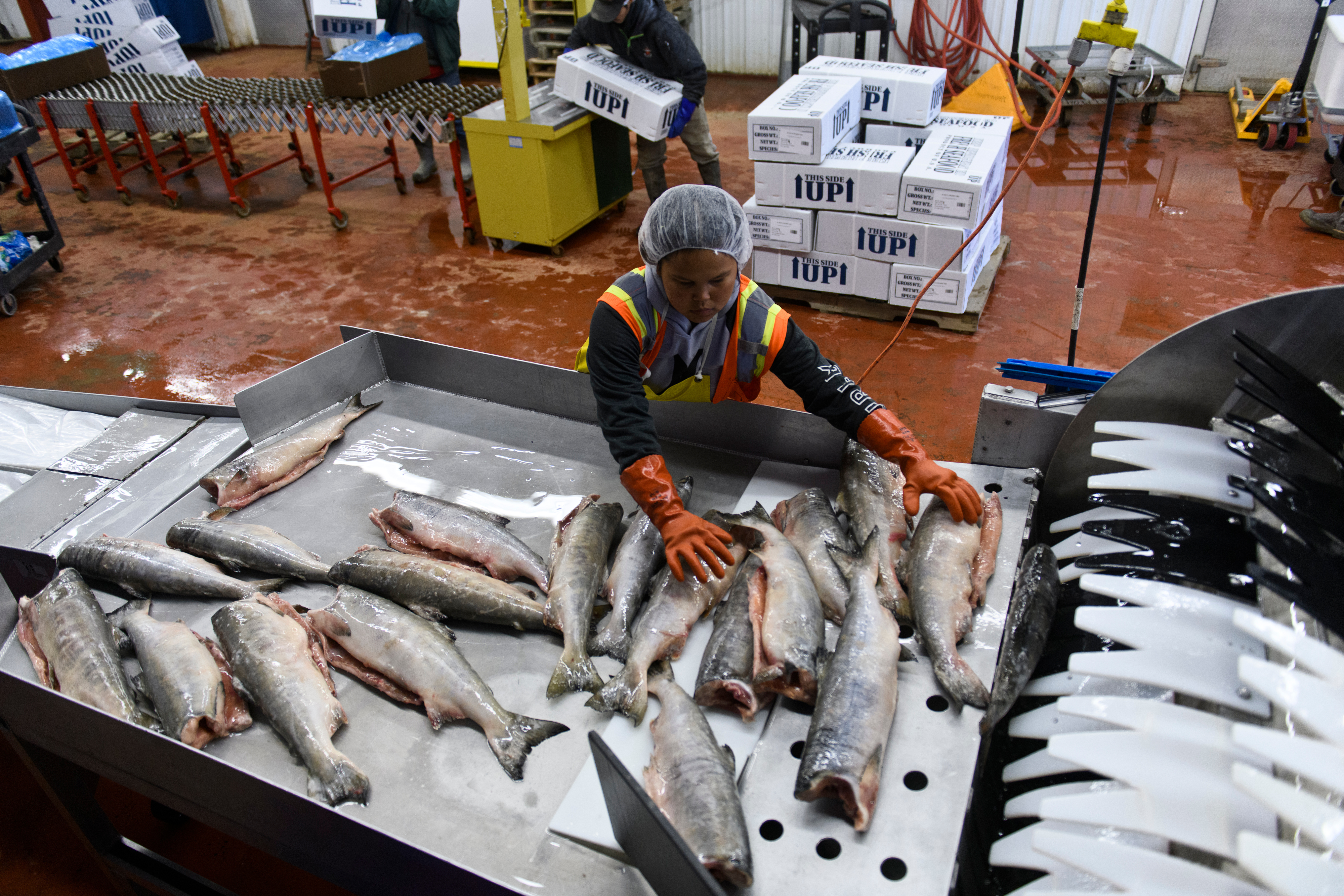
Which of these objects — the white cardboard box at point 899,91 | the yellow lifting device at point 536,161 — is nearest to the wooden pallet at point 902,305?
the white cardboard box at point 899,91

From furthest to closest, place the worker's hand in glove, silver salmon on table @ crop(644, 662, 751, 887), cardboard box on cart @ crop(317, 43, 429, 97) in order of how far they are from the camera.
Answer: cardboard box on cart @ crop(317, 43, 429, 97) → the worker's hand in glove → silver salmon on table @ crop(644, 662, 751, 887)

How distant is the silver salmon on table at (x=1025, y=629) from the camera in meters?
1.81

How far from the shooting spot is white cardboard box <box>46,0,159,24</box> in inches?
344

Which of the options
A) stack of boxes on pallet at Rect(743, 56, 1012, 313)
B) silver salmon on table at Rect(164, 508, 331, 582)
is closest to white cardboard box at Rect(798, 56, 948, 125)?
stack of boxes on pallet at Rect(743, 56, 1012, 313)

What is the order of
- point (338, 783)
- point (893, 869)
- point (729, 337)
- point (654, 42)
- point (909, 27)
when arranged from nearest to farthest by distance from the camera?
point (893, 869) → point (338, 783) → point (729, 337) → point (654, 42) → point (909, 27)

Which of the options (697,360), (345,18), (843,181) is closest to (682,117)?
(843,181)

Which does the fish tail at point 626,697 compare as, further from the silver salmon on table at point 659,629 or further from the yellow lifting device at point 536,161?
the yellow lifting device at point 536,161

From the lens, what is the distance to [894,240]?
5.26 meters

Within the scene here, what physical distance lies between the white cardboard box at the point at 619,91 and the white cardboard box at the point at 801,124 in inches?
43.9

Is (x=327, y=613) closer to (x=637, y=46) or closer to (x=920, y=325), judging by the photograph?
(x=920, y=325)

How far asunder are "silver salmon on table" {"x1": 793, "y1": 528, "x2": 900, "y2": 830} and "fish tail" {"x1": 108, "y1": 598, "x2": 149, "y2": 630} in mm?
1974

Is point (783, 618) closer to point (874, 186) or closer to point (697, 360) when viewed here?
point (697, 360)

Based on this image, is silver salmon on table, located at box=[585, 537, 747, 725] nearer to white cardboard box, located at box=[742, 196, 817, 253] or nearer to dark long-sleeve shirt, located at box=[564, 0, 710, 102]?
white cardboard box, located at box=[742, 196, 817, 253]

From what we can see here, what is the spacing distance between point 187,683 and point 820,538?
1737mm
